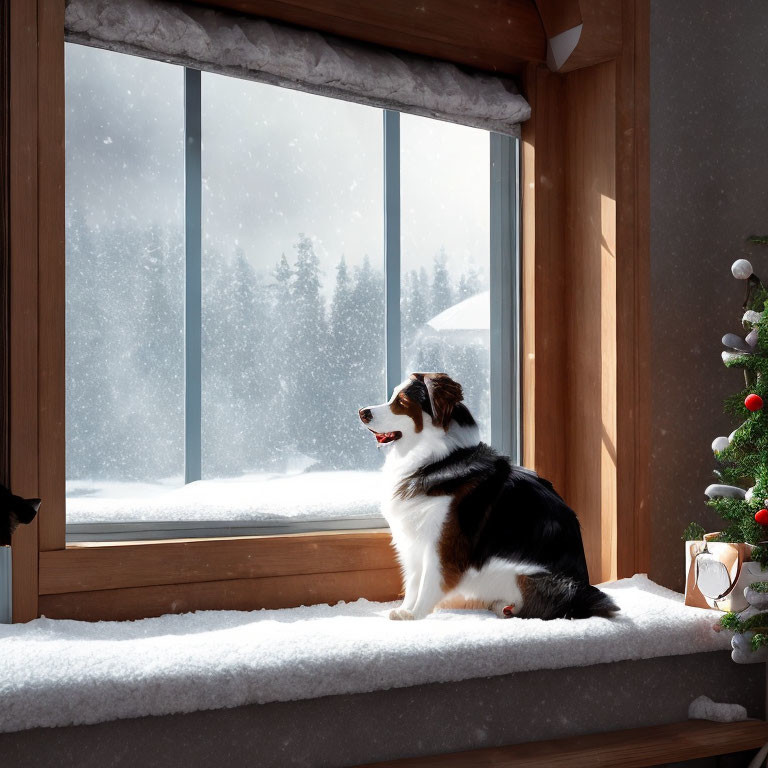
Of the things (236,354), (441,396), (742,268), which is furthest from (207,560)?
(742,268)

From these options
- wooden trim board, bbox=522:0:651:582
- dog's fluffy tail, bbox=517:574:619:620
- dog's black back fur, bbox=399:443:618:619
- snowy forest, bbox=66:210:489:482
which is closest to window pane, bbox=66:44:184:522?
snowy forest, bbox=66:210:489:482

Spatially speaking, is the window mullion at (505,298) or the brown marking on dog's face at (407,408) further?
the window mullion at (505,298)

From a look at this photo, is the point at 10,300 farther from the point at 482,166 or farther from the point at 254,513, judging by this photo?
the point at 482,166

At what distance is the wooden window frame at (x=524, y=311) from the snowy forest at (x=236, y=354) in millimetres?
145

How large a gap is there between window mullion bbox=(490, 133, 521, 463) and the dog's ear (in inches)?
19.9

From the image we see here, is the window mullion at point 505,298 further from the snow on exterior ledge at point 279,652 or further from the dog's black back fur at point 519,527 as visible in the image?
the snow on exterior ledge at point 279,652

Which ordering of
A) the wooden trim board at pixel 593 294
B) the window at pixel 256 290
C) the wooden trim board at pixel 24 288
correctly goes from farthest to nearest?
1. the wooden trim board at pixel 593 294
2. the window at pixel 256 290
3. the wooden trim board at pixel 24 288

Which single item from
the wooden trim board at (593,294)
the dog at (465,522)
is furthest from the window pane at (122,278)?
the wooden trim board at (593,294)

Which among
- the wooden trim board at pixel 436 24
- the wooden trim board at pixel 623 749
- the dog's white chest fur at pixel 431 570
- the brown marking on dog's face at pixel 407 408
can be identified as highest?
the wooden trim board at pixel 436 24

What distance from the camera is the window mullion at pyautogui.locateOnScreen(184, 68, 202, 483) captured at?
2.02m

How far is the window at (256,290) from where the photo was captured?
1944 millimetres

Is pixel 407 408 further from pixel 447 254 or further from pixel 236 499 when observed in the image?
pixel 447 254

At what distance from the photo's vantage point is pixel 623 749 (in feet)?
5.42

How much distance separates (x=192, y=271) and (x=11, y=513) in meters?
0.76
